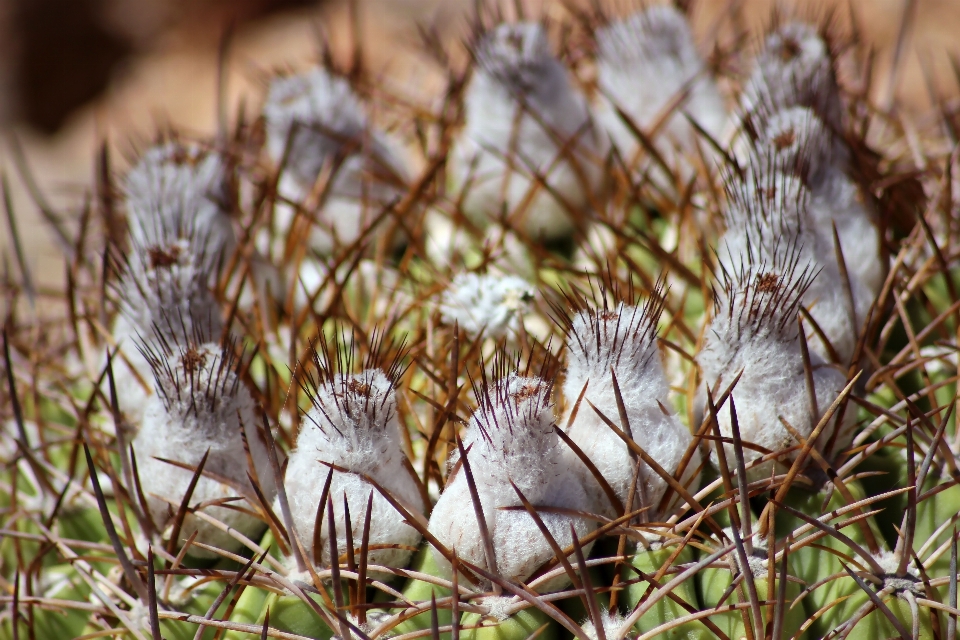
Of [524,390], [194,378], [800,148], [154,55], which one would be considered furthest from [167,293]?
[154,55]

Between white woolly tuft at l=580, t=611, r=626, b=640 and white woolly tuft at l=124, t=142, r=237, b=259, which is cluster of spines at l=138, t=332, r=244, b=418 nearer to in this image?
white woolly tuft at l=124, t=142, r=237, b=259

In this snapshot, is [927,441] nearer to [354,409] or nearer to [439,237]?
[354,409]

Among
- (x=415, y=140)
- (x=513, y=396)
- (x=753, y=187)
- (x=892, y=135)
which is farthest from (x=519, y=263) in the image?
(x=892, y=135)

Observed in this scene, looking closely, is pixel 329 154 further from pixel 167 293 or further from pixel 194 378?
pixel 194 378

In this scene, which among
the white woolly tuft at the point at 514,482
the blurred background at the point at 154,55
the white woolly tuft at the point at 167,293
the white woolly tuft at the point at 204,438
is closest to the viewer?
the white woolly tuft at the point at 514,482

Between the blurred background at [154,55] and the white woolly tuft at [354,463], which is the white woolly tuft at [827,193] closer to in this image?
the white woolly tuft at [354,463]

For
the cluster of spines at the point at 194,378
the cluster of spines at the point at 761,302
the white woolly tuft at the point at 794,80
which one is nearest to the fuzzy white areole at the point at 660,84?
the white woolly tuft at the point at 794,80
